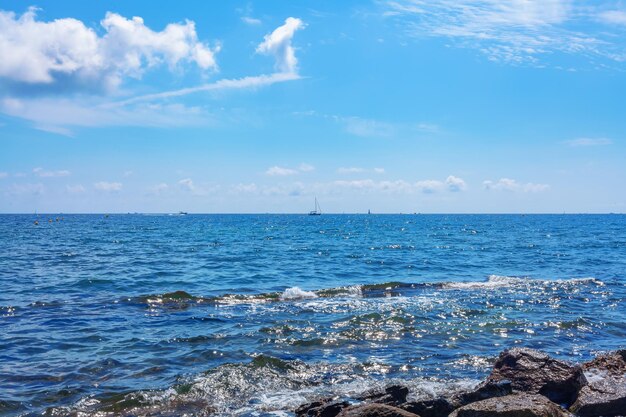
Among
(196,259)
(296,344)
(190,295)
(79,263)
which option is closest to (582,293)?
(296,344)

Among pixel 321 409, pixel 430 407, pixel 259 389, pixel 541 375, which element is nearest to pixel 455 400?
pixel 430 407

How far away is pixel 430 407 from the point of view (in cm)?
1030

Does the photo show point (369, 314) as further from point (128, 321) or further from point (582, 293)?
point (582, 293)

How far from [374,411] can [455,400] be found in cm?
234

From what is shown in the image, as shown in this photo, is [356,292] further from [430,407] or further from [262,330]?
[430,407]

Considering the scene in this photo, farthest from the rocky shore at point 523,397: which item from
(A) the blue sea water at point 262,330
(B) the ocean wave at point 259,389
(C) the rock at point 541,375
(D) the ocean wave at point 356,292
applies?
(D) the ocean wave at point 356,292

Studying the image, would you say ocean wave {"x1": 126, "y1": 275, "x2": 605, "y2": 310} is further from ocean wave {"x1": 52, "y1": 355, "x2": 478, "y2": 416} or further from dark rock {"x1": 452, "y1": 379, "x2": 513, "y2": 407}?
dark rock {"x1": 452, "y1": 379, "x2": 513, "y2": 407}

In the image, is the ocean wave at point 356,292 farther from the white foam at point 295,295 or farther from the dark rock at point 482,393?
the dark rock at point 482,393

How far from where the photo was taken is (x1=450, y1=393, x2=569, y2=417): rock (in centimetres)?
906

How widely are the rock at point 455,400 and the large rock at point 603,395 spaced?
140 centimetres

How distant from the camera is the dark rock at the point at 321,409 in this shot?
9.94 meters

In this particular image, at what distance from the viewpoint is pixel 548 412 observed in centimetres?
921

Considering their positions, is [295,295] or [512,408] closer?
[512,408]

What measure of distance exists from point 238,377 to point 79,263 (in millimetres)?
28871
